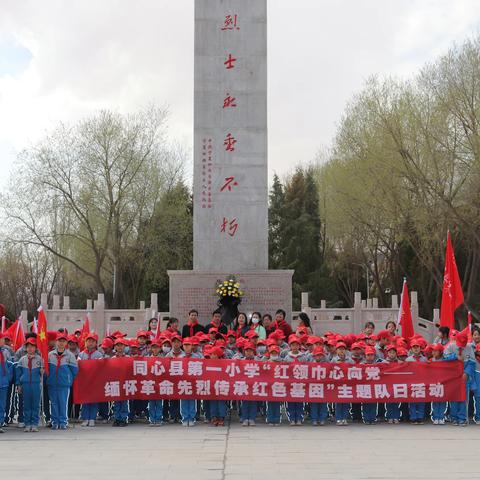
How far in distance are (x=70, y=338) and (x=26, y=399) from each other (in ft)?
3.56

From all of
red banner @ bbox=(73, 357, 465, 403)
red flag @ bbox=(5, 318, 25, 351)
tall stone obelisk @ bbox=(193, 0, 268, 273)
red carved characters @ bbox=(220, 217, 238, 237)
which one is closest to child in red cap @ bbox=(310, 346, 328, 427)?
red banner @ bbox=(73, 357, 465, 403)

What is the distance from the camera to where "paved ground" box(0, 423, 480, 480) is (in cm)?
658

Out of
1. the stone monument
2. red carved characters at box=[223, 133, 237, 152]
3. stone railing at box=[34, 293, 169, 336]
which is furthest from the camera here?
stone railing at box=[34, 293, 169, 336]

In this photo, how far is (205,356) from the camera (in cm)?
988

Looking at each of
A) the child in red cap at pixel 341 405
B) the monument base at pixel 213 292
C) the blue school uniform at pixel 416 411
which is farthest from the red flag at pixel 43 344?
the monument base at pixel 213 292

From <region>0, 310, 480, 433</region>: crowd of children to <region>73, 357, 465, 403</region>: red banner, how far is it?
15cm

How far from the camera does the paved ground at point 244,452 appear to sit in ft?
21.6

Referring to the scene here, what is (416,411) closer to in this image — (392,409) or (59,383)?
(392,409)

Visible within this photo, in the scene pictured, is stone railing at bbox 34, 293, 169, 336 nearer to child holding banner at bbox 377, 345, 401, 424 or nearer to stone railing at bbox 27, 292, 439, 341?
stone railing at bbox 27, 292, 439, 341

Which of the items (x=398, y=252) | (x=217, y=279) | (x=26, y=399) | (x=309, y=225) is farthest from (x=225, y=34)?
(x=309, y=225)

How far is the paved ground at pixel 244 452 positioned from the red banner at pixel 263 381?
1.35 feet

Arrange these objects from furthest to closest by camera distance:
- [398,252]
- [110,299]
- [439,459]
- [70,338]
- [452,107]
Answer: [110,299], [398,252], [452,107], [70,338], [439,459]

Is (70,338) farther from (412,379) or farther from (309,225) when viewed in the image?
(309,225)

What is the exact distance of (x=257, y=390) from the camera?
9.55 m
